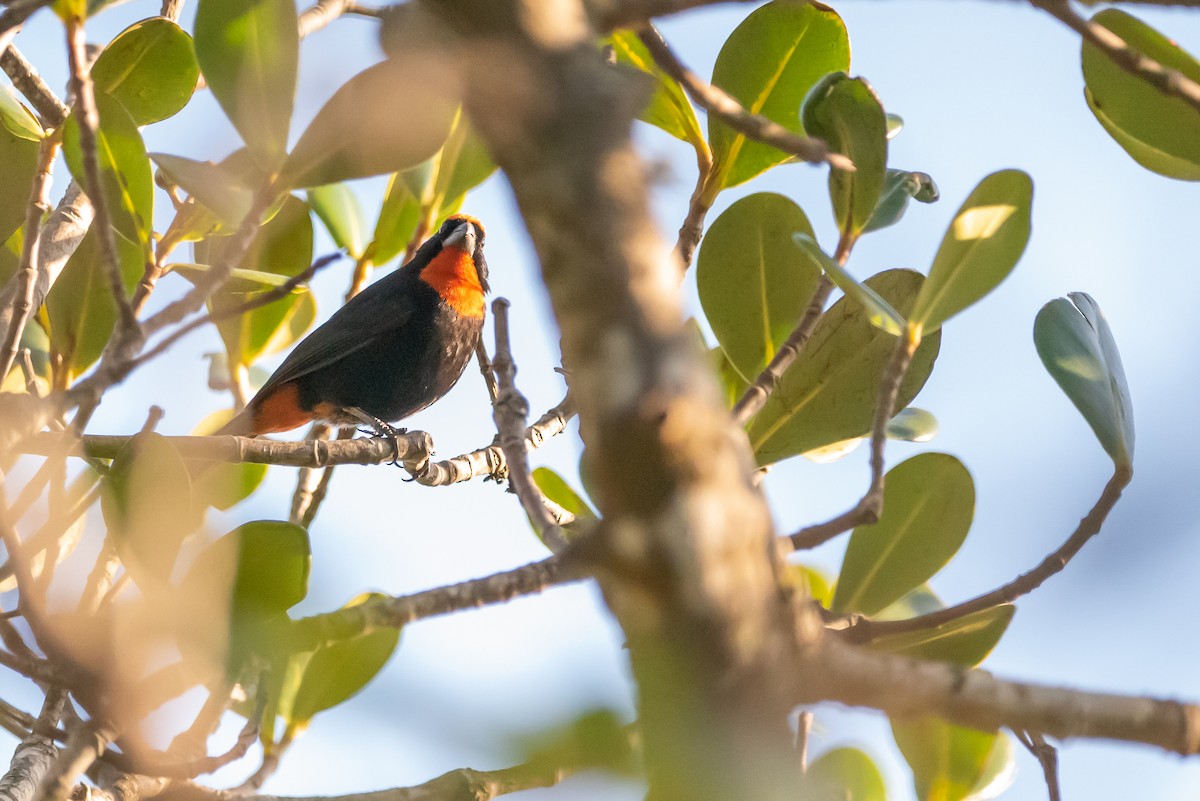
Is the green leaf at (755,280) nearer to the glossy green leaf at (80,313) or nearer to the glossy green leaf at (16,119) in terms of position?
the glossy green leaf at (80,313)

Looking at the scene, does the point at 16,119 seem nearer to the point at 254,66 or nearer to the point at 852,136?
the point at 254,66

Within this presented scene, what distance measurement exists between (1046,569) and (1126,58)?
725mm

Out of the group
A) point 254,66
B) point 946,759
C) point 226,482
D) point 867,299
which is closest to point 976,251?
point 867,299

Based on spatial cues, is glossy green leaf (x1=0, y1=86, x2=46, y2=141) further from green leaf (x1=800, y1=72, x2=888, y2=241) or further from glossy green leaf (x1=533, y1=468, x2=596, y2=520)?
green leaf (x1=800, y1=72, x2=888, y2=241)

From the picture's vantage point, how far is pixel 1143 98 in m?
2.07

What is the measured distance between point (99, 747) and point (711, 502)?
983mm

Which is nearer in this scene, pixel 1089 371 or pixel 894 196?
pixel 1089 371

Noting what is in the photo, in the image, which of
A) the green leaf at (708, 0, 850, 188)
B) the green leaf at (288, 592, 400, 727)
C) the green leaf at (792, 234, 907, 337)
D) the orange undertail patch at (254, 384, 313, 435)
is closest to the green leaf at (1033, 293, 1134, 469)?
the green leaf at (792, 234, 907, 337)

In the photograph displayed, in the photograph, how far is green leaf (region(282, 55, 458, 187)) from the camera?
6.05 feet

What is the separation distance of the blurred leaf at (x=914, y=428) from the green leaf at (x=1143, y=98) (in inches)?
30.8

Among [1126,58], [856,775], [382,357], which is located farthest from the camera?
[382,357]

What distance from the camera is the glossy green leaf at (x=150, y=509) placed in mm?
1726

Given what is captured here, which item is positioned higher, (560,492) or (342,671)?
(560,492)

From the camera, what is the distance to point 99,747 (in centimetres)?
145
